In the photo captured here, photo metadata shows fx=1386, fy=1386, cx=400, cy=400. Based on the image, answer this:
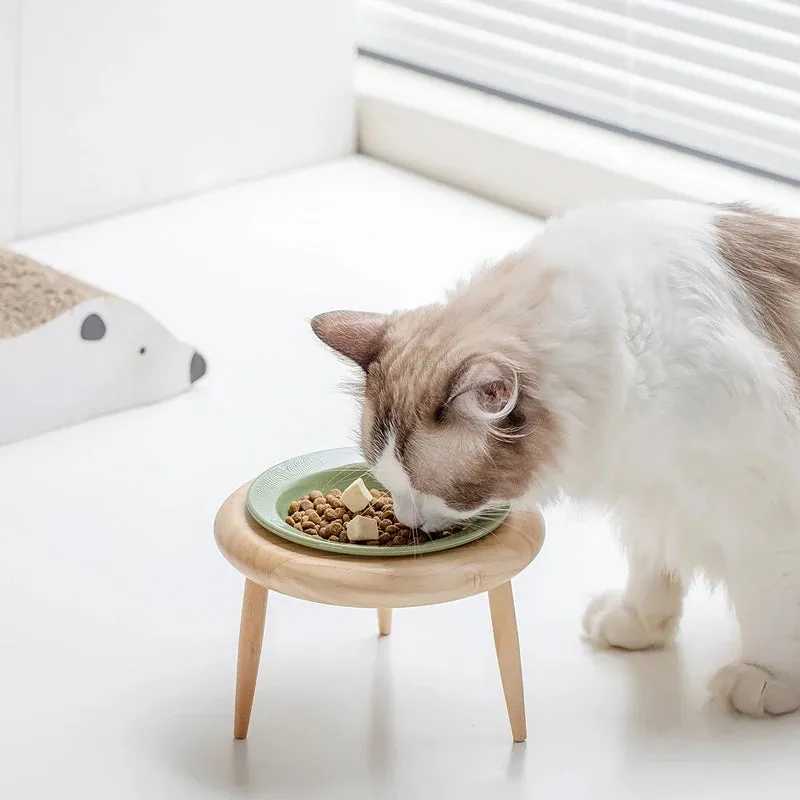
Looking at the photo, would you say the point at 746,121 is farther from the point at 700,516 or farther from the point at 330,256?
the point at 700,516

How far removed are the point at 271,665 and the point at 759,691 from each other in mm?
624

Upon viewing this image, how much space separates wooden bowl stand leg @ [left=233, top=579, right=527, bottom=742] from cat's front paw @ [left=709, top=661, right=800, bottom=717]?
27cm

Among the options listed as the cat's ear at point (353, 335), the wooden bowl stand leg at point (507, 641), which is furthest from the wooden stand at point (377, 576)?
the cat's ear at point (353, 335)

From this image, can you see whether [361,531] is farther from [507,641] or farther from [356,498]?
[507,641]

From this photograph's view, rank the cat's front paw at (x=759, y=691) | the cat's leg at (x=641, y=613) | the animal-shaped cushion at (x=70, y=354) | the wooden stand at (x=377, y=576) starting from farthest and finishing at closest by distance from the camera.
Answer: the animal-shaped cushion at (x=70, y=354)
the cat's leg at (x=641, y=613)
the cat's front paw at (x=759, y=691)
the wooden stand at (x=377, y=576)

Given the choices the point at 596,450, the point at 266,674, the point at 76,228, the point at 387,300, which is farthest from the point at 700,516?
the point at 76,228

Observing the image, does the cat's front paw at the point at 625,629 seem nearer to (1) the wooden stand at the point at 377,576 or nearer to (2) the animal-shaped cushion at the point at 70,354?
(1) the wooden stand at the point at 377,576

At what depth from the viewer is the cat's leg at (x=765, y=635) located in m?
1.62

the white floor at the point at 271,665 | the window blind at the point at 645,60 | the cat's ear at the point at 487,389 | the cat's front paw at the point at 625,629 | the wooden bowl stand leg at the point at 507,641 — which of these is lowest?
the white floor at the point at 271,665

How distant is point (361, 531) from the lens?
1.59m

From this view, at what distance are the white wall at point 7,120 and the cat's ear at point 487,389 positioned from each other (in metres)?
2.20

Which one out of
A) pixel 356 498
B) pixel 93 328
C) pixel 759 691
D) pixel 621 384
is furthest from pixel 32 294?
pixel 759 691

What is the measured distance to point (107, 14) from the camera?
11.1 ft

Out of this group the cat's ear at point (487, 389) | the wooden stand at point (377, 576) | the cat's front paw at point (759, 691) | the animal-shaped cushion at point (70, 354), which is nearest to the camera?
the cat's ear at point (487, 389)
